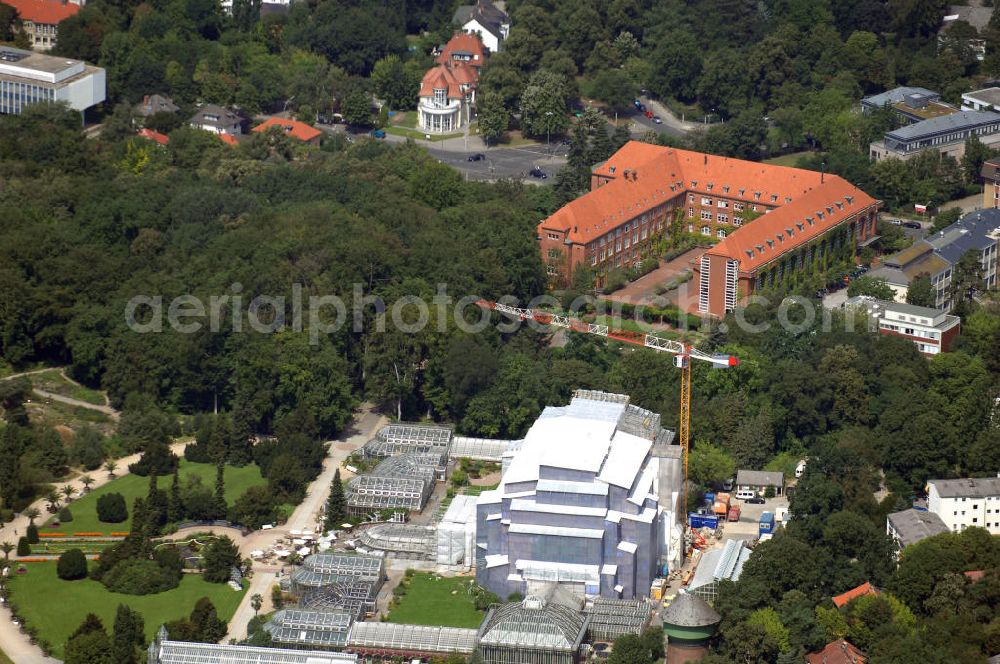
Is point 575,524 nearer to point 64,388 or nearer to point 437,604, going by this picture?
point 437,604

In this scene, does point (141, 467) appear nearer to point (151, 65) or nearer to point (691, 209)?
point (691, 209)

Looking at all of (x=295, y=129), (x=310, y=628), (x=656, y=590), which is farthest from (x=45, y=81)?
(x=656, y=590)

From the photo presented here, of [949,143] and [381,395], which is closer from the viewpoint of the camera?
[381,395]

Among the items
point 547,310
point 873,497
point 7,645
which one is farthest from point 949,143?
point 7,645

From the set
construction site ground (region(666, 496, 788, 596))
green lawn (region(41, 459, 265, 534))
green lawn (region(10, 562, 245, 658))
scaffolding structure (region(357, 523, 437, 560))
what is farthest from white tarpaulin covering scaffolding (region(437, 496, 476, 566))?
green lawn (region(41, 459, 265, 534))

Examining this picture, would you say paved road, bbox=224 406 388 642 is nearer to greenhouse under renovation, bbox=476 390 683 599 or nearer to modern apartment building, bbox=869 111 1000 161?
greenhouse under renovation, bbox=476 390 683 599

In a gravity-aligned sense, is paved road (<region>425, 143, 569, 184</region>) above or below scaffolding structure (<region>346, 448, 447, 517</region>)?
above

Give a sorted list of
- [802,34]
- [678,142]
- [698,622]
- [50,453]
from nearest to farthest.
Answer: [698,622] → [50,453] → [678,142] → [802,34]

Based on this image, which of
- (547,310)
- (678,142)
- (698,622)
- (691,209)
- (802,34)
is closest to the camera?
(698,622)
